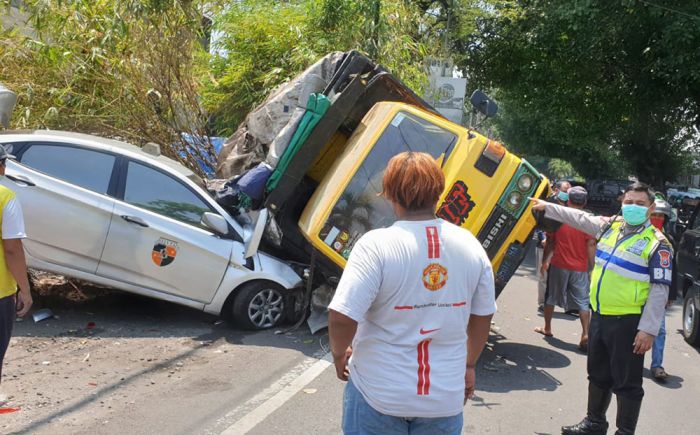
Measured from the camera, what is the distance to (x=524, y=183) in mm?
6246

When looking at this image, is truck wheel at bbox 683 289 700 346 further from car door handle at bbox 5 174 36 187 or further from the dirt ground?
car door handle at bbox 5 174 36 187

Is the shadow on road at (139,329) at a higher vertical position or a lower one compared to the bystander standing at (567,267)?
lower

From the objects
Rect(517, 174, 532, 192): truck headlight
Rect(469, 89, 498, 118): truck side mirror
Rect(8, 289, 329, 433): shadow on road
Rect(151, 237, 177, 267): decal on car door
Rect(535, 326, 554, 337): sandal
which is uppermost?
Rect(469, 89, 498, 118): truck side mirror

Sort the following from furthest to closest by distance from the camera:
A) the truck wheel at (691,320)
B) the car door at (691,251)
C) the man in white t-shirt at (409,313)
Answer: the car door at (691,251)
the truck wheel at (691,320)
the man in white t-shirt at (409,313)

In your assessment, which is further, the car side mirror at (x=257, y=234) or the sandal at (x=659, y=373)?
the car side mirror at (x=257, y=234)

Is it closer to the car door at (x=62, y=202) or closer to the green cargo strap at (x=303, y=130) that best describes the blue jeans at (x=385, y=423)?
the green cargo strap at (x=303, y=130)

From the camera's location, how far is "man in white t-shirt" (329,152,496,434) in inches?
99.7

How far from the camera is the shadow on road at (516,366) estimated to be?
6023 mm

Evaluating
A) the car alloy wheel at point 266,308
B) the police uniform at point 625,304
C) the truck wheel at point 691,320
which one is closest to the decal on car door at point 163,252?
the car alloy wheel at point 266,308

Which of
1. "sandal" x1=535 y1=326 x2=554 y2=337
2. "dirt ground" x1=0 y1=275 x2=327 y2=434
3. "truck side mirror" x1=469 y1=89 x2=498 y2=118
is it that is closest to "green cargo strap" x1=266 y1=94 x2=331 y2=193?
"truck side mirror" x1=469 y1=89 x2=498 y2=118

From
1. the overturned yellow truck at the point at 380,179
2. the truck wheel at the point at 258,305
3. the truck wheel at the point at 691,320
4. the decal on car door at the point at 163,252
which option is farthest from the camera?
the truck wheel at the point at 691,320

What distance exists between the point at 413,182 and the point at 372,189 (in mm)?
3613

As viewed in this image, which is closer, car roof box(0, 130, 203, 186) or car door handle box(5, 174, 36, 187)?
car door handle box(5, 174, 36, 187)

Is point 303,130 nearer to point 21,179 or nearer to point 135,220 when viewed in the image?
point 135,220
